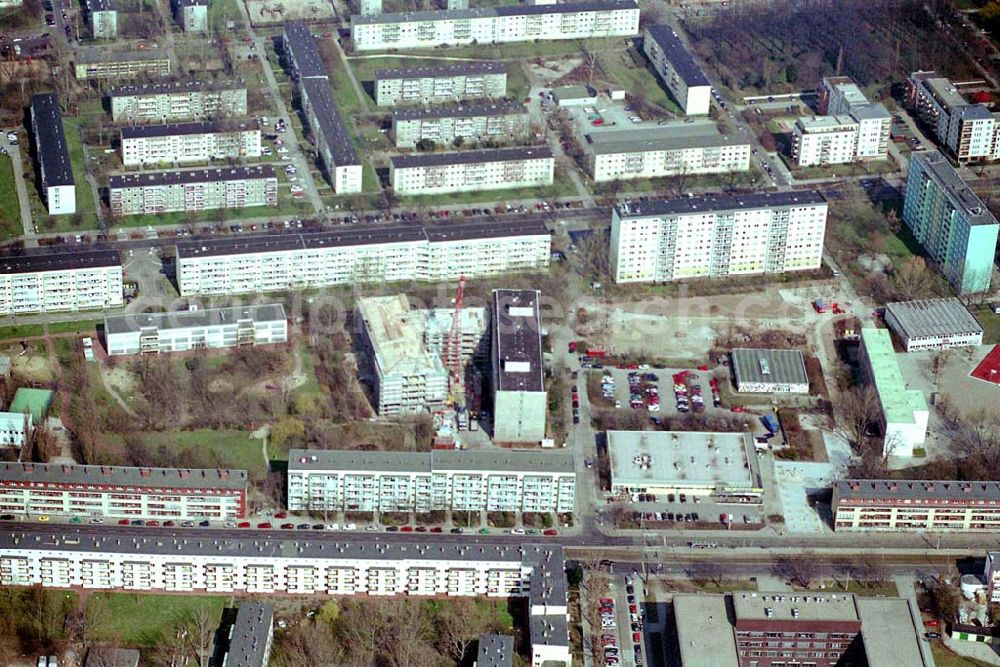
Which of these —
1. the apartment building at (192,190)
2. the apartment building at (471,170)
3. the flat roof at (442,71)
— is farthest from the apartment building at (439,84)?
the apartment building at (192,190)

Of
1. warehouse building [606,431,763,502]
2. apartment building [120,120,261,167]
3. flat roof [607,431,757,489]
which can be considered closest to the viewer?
warehouse building [606,431,763,502]

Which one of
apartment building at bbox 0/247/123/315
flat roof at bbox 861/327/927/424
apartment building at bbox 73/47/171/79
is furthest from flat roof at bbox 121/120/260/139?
flat roof at bbox 861/327/927/424

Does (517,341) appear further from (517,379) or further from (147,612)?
(147,612)

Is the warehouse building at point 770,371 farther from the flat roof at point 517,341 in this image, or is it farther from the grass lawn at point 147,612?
the grass lawn at point 147,612

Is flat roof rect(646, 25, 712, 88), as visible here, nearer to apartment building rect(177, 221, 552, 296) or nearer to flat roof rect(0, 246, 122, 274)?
apartment building rect(177, 221, 552, 296)

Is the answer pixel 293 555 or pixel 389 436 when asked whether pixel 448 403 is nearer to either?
pixel 389 436
